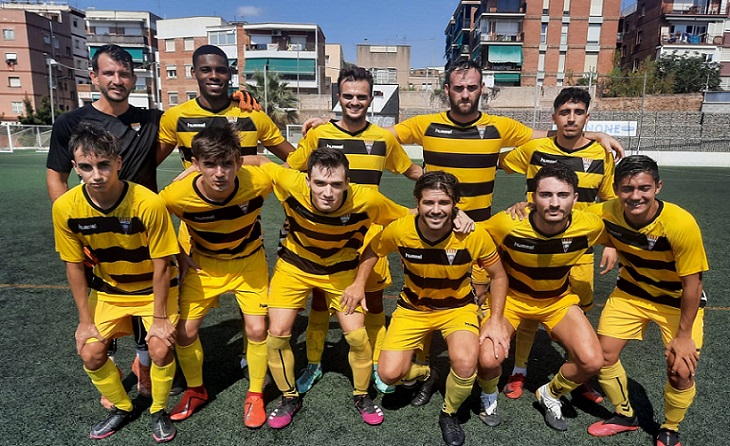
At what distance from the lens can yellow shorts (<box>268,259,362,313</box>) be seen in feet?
10.6

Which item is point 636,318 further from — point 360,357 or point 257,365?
point 257,365

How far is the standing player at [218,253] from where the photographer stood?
3.00 m

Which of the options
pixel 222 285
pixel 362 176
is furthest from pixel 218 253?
pixel 362 176

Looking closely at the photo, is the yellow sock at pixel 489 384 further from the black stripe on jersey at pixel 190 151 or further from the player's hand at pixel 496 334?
the black stripe on jersey at pixel 190 151

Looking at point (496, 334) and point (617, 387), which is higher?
point (496, 334)

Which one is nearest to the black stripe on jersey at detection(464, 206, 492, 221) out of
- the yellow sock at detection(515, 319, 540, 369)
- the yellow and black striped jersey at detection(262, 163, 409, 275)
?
the yellow and black striped jersey at detection(262, 163, 409, 275)

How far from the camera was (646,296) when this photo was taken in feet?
10.2

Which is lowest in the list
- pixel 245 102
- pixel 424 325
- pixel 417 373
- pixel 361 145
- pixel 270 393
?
pixel 270 393

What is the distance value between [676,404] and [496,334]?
1.09m

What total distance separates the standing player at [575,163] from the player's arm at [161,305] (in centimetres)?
238

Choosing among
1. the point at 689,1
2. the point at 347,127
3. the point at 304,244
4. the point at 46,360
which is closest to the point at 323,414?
the point at 304,244

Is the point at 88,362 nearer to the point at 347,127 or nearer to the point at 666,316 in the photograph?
the point at 347,127

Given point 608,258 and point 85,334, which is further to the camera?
point 608,258

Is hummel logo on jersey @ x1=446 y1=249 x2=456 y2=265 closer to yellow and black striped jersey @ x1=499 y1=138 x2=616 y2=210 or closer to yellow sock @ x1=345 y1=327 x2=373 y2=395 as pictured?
yellow sock @ x1=345 y1=327 x2=373 y2=395
